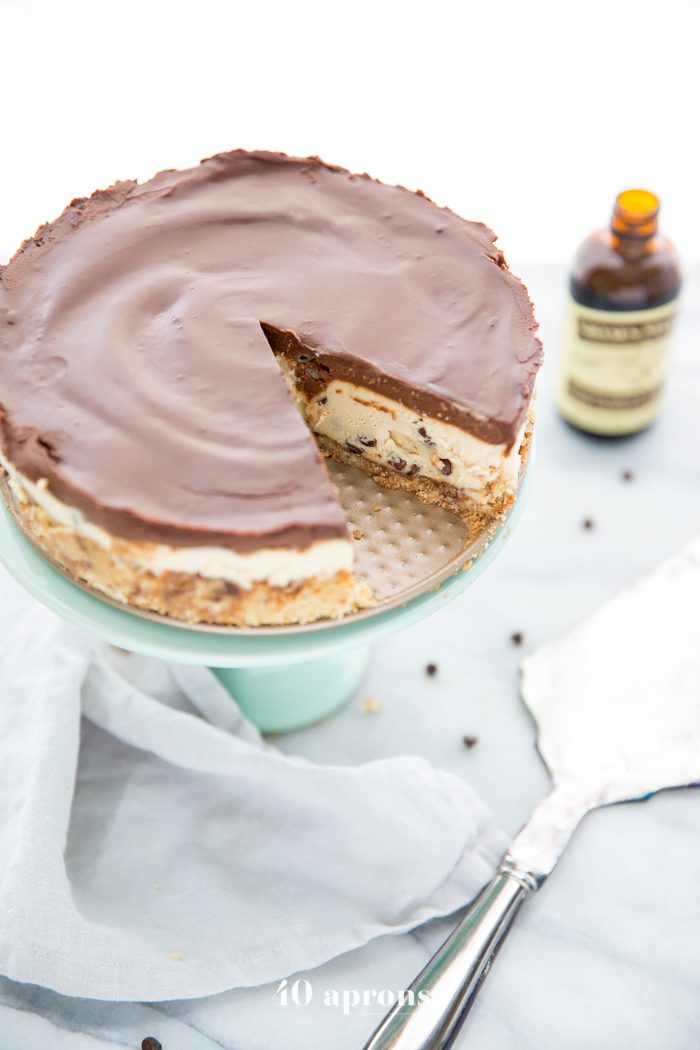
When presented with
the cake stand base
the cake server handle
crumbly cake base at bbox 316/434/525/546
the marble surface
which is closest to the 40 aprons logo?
the marble surface

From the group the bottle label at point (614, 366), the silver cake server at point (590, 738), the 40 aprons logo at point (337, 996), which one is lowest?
the 40 aprons logo at point (337, 996)

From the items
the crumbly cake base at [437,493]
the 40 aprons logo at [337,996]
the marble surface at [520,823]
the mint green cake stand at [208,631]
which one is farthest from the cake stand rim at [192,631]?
the 40 aprons logo at [337,996]

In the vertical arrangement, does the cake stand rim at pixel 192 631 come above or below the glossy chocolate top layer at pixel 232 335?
below

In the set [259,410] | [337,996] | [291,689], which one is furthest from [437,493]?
[337,996]

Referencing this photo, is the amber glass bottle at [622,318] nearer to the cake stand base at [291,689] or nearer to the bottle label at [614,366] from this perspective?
the bottle label at [614,366]

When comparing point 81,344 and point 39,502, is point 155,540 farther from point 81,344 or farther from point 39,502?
point 81,344

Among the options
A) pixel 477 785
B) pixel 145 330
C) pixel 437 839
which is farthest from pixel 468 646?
pixel 145 330
